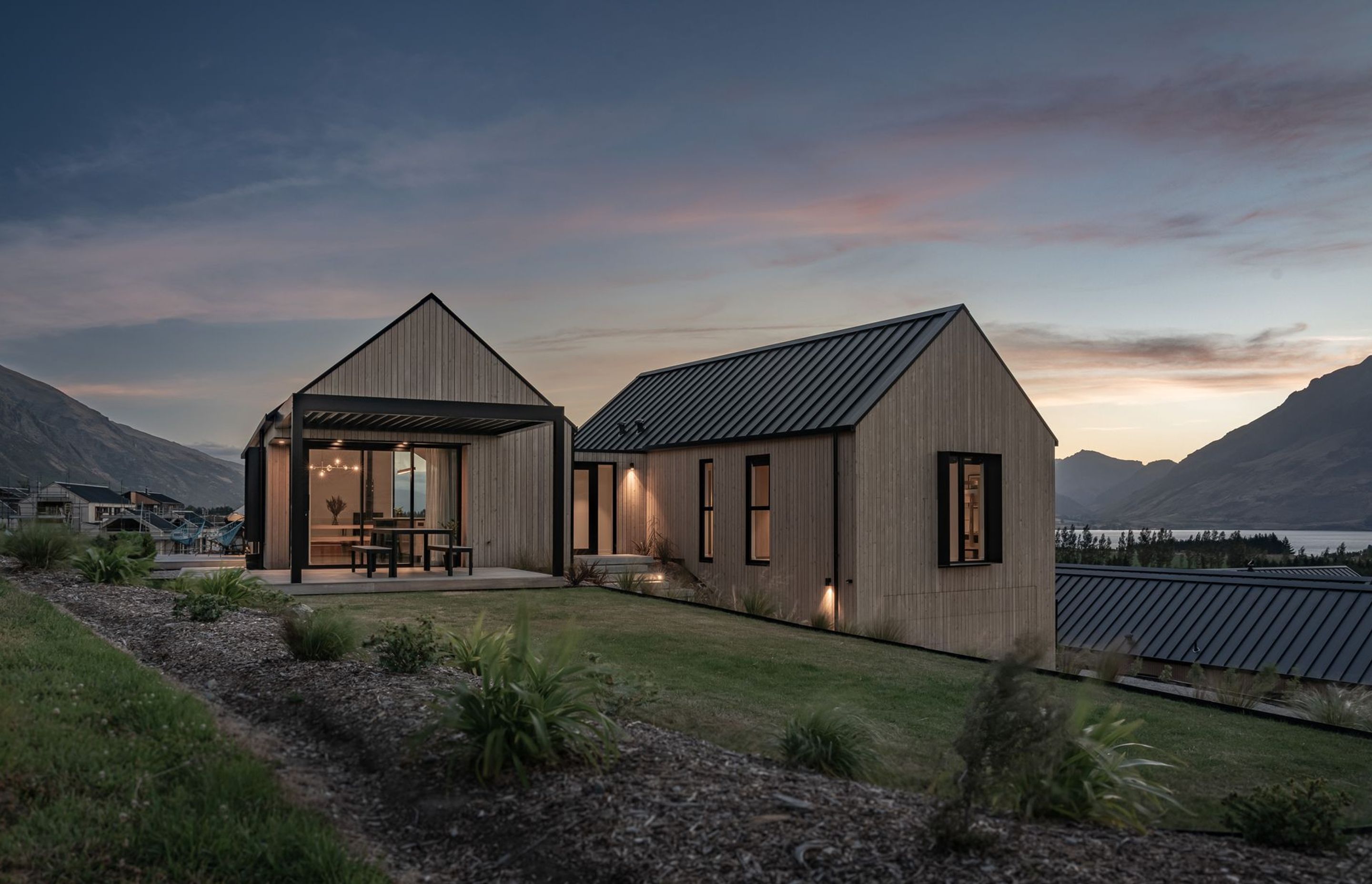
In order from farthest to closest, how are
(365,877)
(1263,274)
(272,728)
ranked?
1. (1263,274)
2. (272,728)
3. (365,877)

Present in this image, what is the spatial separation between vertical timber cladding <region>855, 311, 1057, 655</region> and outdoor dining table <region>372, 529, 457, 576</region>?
6779 mm

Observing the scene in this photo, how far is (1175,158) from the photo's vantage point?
1571 cm

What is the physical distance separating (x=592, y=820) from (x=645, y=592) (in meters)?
11.9

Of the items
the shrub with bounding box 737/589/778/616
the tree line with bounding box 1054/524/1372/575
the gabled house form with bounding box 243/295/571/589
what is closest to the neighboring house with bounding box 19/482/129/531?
the gabled house form with bounding box 243/295/571/589

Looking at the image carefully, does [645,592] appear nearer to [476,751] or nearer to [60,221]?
[476,751]

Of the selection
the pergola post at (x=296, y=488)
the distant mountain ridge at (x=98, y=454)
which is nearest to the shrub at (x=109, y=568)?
the pergola post at (x=296, y=488)

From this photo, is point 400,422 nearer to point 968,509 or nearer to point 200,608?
point 200,608

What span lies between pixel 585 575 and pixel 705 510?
301cm

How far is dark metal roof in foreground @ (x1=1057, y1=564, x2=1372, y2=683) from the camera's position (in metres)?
17.5

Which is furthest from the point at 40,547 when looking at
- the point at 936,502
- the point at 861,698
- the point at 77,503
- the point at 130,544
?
the point at 77,503

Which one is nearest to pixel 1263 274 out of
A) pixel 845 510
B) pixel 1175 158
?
pixel 1175 158

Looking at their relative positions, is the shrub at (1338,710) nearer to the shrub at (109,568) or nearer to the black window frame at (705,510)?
the black window frame at (705,510)

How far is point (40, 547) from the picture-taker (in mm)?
12875

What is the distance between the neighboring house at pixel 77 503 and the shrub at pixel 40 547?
47.3 feet
